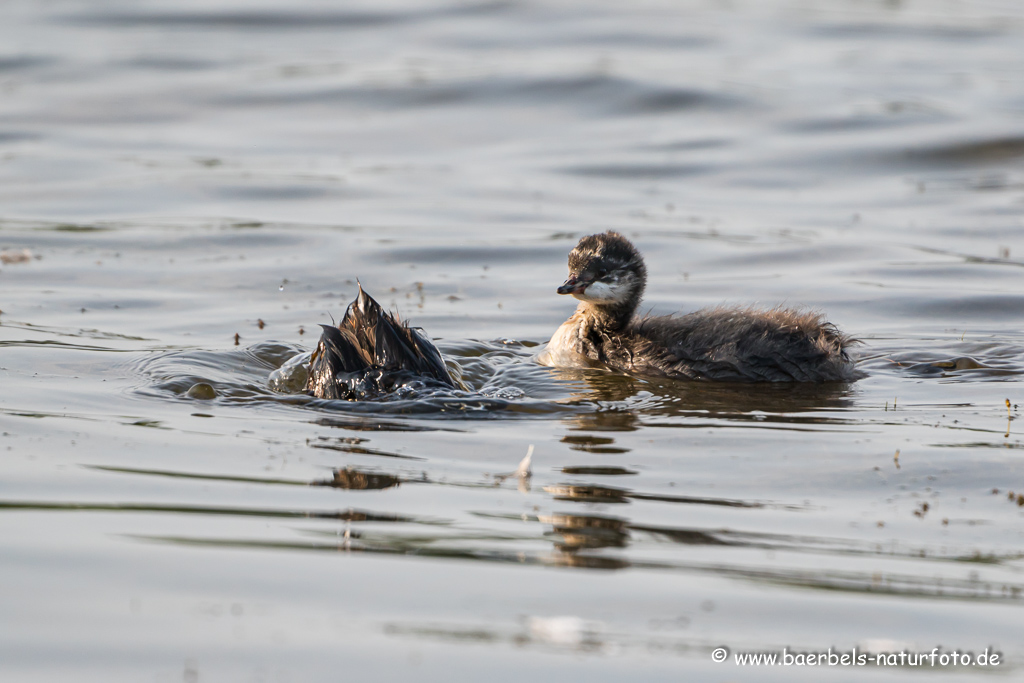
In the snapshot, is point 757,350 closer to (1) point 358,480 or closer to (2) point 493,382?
(2) point 493,382

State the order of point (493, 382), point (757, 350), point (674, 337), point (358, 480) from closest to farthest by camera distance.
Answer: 1. point (358, 480)
2. point (493, 382)
3. point (757, 350)
4. point (674, 337)

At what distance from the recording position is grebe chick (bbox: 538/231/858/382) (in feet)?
25.3

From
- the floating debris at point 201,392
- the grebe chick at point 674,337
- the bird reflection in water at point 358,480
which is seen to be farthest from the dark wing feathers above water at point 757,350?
the bird reflection in water at point 358,480

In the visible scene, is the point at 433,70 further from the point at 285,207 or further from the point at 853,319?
the point at 853,319

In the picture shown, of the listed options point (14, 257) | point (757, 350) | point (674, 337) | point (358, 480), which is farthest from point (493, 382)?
point (14, 257)

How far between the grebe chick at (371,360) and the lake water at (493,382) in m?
0.19

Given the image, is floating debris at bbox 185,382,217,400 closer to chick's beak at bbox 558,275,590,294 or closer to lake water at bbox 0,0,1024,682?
lake water at bbox 0,0,1024,682

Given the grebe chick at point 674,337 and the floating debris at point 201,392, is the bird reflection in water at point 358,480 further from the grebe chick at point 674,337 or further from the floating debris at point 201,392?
the grebe chick at point 674,337

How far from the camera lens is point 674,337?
7.96 m

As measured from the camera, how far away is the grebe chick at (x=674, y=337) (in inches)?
303

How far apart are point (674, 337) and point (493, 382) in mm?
1217

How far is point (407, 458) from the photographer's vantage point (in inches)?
225

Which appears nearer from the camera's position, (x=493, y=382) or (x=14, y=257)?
(x=493, y=382)

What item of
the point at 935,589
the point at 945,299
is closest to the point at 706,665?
the point at 935,589
